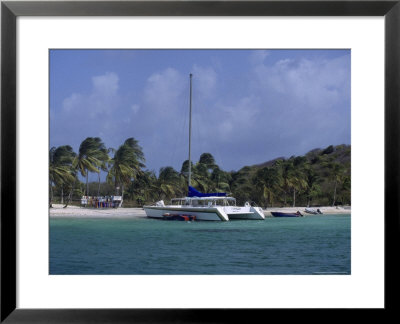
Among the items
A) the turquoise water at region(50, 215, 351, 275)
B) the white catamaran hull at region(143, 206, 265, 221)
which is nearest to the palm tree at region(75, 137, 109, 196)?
the turquoise water at region(50, 215, 351, 275)

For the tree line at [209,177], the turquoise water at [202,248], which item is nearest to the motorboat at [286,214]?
the tree line at [209,177]

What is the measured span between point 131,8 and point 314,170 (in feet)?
95.8

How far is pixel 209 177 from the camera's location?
30.0 m

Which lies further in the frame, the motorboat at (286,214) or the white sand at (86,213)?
→ the motorboat at (286,214)

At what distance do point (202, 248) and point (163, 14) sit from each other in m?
12.6

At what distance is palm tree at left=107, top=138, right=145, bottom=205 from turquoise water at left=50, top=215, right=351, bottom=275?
5904mm

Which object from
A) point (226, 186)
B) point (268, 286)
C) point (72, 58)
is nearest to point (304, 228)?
point (226, 186)

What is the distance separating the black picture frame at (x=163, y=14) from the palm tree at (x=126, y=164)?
24985mm

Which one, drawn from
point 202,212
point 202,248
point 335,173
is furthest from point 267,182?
point 202,248

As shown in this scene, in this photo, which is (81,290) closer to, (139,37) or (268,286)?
(268,286)

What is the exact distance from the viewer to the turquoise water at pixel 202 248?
11.2 metres

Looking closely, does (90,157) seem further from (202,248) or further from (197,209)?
(202,248)

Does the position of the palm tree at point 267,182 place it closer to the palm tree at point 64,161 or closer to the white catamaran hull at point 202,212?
the palm tree at point 64,161

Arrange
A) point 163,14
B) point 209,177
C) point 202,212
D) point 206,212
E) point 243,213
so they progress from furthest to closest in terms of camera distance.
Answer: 1. point 209,177
2. point 243,213
3. point 202,212
4. point 206,212
5. point 163,14
